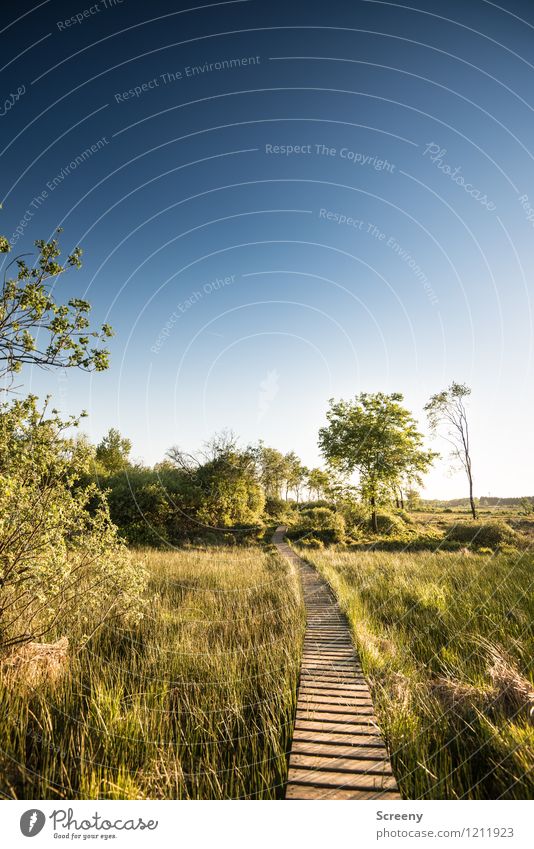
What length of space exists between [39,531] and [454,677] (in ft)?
21.1

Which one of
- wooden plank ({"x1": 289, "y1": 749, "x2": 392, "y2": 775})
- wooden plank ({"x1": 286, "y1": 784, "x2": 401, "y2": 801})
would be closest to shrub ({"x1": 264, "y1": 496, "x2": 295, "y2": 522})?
wooden plank ({"x1": 289, "y1": 749, "x2": 392, "y2": 775})

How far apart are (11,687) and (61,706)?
0.74 meters

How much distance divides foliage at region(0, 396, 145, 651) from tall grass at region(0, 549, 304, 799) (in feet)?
3.37

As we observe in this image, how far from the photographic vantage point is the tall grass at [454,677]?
3385 mm

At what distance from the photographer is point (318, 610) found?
9.03m

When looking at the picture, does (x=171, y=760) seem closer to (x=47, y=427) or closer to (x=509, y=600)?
(x=47, y=427)

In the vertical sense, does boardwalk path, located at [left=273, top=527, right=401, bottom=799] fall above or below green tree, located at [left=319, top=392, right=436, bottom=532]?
below

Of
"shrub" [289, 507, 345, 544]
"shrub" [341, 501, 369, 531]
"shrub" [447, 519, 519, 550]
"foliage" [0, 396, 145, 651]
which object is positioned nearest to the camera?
"foliage" [0, 396, 145, 651]

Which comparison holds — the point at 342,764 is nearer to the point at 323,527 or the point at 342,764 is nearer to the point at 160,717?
the point at 160,717

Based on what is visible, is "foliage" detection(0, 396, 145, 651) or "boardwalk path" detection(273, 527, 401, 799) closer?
"boardwalk path" detection(273, 527, 401, 799)

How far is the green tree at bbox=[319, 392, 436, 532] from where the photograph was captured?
2447cm

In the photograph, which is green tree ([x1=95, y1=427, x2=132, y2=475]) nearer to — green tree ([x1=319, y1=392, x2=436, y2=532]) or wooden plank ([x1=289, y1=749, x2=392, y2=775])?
green tree ([x1=319, y1=392, x2=436, y2=532])

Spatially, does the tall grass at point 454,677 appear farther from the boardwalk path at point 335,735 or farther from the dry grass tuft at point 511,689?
the boardwalk path at point 335,735
